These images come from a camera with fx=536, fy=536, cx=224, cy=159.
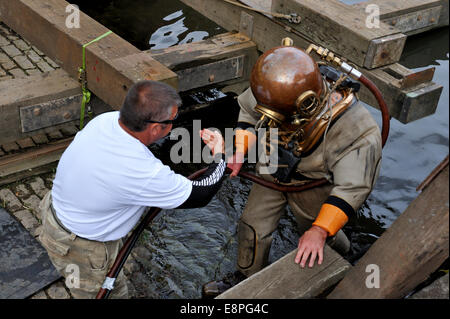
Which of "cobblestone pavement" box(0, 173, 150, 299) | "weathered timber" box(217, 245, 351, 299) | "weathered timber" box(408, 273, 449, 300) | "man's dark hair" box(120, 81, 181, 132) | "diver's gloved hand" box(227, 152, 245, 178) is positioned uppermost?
"man's dark hair" box(120, 81, 181, 132)

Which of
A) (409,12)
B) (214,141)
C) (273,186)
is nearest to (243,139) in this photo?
(214,141)

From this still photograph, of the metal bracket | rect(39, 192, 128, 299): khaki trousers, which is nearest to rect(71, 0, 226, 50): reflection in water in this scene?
the metal bracket

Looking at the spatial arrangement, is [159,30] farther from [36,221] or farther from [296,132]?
[296,132]

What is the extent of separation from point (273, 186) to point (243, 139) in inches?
18.1

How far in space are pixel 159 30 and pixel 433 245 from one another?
7.50 m

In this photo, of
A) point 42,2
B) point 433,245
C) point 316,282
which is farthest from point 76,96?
point 433,245

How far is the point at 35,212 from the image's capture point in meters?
5.47

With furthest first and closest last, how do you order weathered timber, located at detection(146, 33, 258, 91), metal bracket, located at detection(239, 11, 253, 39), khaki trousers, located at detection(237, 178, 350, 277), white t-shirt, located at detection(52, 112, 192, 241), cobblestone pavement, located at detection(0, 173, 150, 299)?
metal bracket, located at detection(239, 11, 253, 39) < weathered timber, located at detection(146, 33, 258, 91) < cobblestone pavement, located at detection(0, 173, 150, 299) < khaki trousers, located at detection(237, 178, 350, 277) < white t-shirt, located at detection(52, 112, 192, 241)

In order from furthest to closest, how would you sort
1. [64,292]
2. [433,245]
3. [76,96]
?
[76,96], [64,292], [433,245]

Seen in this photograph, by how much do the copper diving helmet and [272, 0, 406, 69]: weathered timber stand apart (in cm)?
173

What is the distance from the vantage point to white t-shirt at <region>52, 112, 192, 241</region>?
3.51 metres

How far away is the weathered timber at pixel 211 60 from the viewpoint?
6117 millimetres

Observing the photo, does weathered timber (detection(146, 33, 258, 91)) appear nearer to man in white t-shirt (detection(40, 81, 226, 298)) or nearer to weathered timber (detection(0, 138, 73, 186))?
weathered timber (detection(0, 138, 73, 186))

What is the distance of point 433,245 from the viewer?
2.65 m
